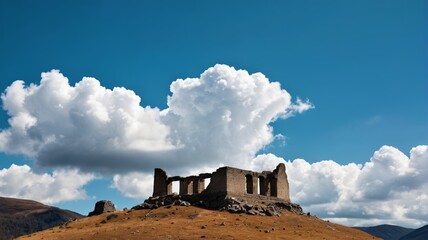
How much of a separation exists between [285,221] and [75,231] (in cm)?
2457

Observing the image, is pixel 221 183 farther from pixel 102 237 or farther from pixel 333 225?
pixel 102 237

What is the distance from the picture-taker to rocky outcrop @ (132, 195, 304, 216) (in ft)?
189

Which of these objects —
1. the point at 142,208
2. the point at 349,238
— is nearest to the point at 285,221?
the point at 349,238

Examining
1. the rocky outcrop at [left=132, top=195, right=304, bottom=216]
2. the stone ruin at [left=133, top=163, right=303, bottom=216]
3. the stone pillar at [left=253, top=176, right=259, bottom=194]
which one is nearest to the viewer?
the rocky outcrop at [left=132, top=195, right=304, bottom=216]

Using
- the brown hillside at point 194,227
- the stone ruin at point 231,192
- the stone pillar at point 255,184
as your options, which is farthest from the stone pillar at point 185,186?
the stone pillar at point 255,184

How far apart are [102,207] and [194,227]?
79.4 feet

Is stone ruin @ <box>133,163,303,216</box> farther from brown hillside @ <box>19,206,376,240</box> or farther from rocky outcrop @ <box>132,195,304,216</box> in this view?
brown hillside @ <box>19,206,376,240</box>

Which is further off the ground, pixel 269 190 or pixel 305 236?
pixel 269 190

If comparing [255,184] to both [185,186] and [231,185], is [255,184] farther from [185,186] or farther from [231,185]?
[185,186]

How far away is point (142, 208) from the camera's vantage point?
202 feet

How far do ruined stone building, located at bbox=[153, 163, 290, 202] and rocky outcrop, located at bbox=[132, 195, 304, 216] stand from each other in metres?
1.20

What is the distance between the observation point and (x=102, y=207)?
2665 inches

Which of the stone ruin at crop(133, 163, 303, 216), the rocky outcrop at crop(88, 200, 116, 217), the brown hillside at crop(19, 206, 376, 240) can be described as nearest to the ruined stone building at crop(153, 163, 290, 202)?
the stone ruin at crop(133, 163, 303, 216)

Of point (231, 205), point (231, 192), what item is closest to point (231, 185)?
point (231, 192)
